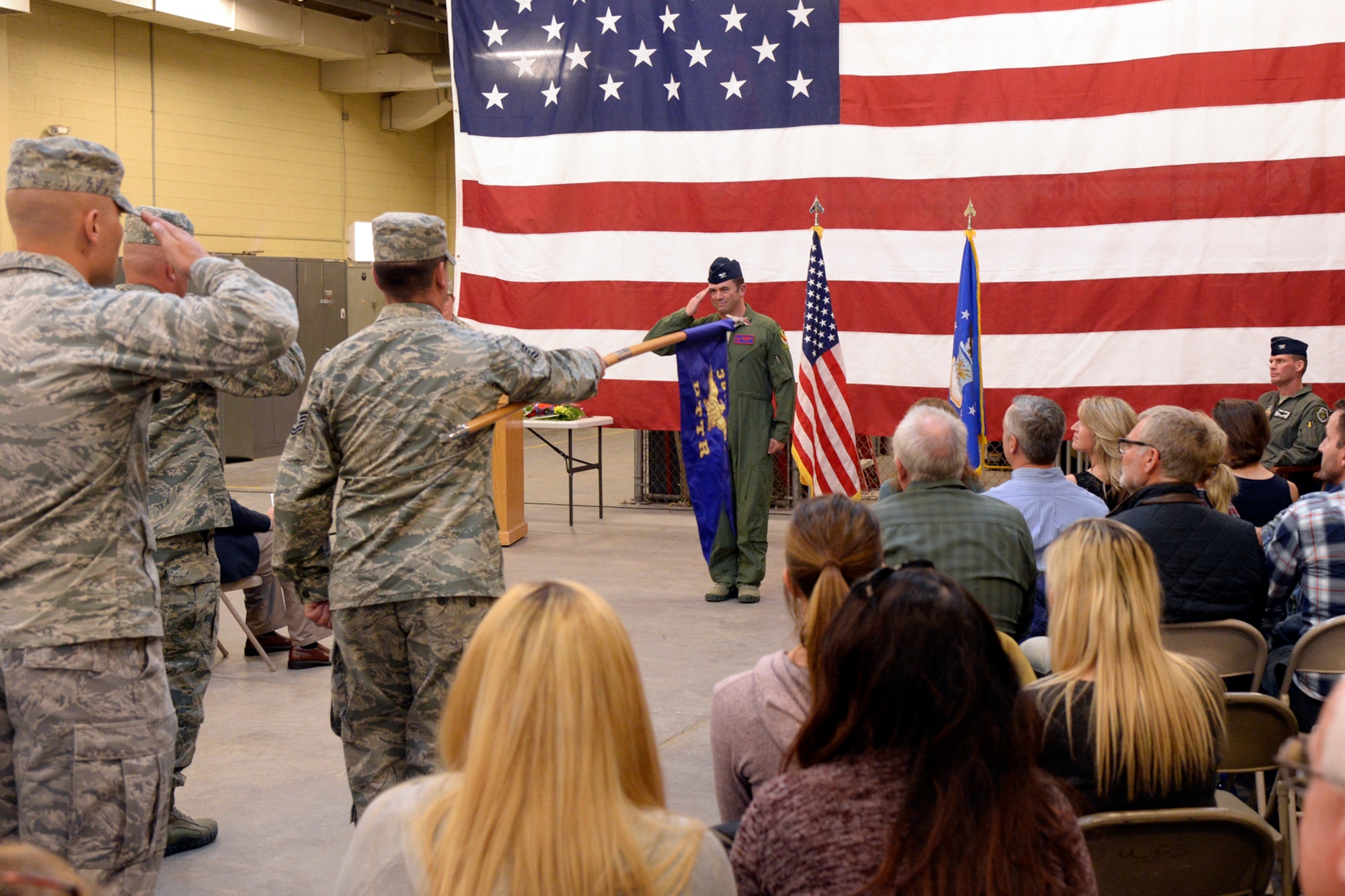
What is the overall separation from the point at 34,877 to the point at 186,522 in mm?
2569

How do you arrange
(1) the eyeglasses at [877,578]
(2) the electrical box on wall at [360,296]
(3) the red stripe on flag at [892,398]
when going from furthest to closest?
(2) the electrical box on wall at [360,296] < (3) the red stripe on flag at [892,398] < (1) the eyeglasses at [877,578]

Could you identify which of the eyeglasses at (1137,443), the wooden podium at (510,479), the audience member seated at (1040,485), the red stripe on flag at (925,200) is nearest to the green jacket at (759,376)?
the red stripe on flag at (925,200)

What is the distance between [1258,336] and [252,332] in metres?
5.90

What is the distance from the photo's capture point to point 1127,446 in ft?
11.3

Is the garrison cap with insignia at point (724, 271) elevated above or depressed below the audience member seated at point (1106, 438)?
above

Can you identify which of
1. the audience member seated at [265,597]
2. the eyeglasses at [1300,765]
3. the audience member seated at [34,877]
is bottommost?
the audience member seated at [265,597]

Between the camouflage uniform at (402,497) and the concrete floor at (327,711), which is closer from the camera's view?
the camouflage uniform at (402,497)

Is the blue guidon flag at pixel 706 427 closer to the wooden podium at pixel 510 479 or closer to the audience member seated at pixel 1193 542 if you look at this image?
the wooden podium at pixel 510 479

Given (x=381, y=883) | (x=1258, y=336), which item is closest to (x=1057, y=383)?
(x=1258, y=336)

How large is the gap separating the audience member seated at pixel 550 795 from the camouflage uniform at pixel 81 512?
0.98 meters

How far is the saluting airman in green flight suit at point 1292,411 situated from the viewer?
595cm

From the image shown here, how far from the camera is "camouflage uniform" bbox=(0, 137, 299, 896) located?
6.77 feet

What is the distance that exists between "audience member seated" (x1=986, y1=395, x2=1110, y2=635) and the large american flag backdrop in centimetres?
322

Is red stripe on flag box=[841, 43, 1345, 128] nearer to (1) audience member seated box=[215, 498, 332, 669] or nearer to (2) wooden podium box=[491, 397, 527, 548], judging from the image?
(2) wooden podium box=[491, 397, 527, 548]
